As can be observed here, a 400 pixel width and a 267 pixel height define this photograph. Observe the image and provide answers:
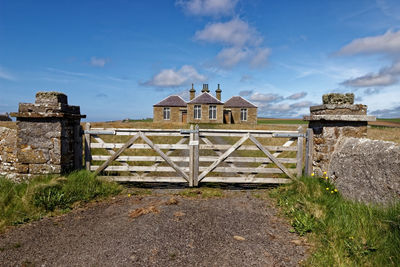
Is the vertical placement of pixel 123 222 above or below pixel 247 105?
below

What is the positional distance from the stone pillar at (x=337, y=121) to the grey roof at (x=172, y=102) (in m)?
35.3

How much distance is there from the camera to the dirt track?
11.3ft

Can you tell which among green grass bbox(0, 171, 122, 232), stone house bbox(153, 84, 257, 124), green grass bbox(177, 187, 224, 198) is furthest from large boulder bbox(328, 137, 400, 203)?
stone house bbox(153, 84, 257, 124)

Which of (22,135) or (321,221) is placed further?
(22,135)

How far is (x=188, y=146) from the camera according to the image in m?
6.62

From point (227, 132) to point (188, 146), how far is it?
1.20m

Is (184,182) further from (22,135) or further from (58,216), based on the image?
(22,135)

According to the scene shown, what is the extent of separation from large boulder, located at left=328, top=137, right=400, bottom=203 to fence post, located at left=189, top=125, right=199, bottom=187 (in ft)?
11.7

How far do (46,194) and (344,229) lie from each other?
6.07m

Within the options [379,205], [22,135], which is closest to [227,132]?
[379,205]

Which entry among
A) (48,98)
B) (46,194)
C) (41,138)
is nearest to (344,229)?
(46,194)

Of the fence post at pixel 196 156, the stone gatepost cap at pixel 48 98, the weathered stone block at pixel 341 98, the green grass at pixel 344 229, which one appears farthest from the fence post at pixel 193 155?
the weathered stone block at pixel 341 98

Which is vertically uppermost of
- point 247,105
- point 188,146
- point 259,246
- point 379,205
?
point 247,105

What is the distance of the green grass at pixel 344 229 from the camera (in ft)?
11.0
